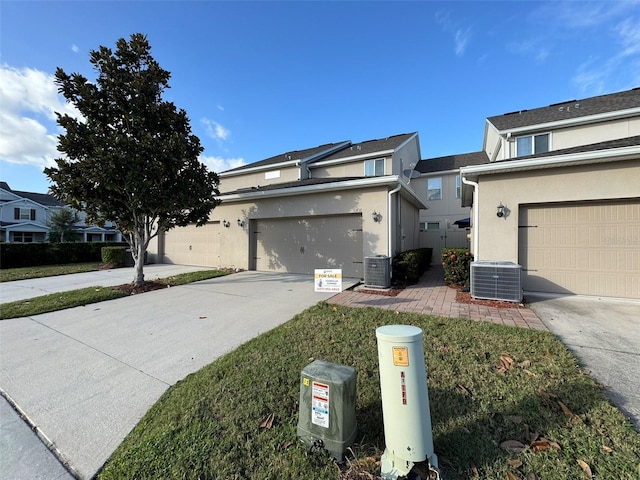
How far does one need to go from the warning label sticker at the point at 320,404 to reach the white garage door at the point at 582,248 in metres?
6.91

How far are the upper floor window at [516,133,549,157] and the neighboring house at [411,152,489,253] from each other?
15.3 ft

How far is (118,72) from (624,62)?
14.2m

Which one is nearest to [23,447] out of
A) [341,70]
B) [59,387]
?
[59,387]

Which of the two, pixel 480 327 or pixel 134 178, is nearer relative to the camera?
pixel 480 327

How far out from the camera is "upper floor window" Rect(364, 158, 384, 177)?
48.4ft

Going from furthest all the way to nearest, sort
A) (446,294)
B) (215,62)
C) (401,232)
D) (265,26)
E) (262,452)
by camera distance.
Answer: (401,232)
(215,62)
(265,26)
(446,294)
(262,452)

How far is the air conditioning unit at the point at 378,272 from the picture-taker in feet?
24.7

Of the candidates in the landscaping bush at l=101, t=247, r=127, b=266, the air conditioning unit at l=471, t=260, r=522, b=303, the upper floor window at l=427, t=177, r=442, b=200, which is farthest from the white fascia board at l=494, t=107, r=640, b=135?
the landscaping bush at l=101, t=247, r=127, b=266

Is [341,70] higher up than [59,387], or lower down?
higher up

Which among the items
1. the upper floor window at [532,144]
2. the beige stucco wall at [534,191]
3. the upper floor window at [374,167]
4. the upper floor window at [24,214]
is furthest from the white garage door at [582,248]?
the upper floor window at [24,214]

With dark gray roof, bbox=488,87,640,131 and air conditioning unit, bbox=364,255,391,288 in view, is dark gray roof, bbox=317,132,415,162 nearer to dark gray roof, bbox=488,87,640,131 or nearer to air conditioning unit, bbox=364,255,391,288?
dark gray roof, bbox=488,87,640,131

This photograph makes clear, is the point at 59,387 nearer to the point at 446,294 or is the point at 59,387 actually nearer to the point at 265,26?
the point at 446,294

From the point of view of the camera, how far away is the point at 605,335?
13.4 feet

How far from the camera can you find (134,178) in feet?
24.6
